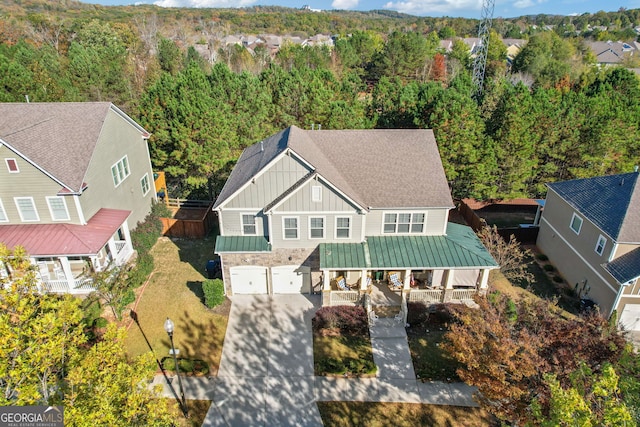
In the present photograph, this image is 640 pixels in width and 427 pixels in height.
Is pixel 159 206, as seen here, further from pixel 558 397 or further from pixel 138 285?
pixel 558 397

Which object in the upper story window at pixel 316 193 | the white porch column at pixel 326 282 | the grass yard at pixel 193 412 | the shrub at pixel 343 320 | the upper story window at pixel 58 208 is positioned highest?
the upper story window at pixel 316 193

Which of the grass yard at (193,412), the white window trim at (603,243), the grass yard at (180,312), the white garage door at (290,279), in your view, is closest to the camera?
the grass yard at (193,412)

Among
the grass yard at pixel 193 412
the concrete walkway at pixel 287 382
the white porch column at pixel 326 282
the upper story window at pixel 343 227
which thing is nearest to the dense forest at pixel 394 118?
the upper story window at pixel 343 227

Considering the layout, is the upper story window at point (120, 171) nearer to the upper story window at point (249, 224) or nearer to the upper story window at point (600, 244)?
the upper story window at point (249, 224)

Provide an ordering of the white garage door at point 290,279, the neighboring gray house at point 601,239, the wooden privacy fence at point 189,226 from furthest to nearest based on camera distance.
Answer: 1. the wooden privacy fence at point 189,226
2. the white garage door at point 290,279
3. the neighboring gray house at point 601,239

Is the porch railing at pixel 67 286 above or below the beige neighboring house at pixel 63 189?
below

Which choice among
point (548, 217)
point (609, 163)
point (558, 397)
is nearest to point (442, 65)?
point (609, 163)

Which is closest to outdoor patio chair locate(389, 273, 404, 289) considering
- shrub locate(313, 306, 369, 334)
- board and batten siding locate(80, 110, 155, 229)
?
shrub locate(313, 306, 369, 334)

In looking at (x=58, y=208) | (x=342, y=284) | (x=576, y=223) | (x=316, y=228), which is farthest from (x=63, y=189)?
(x=576, y=223)
